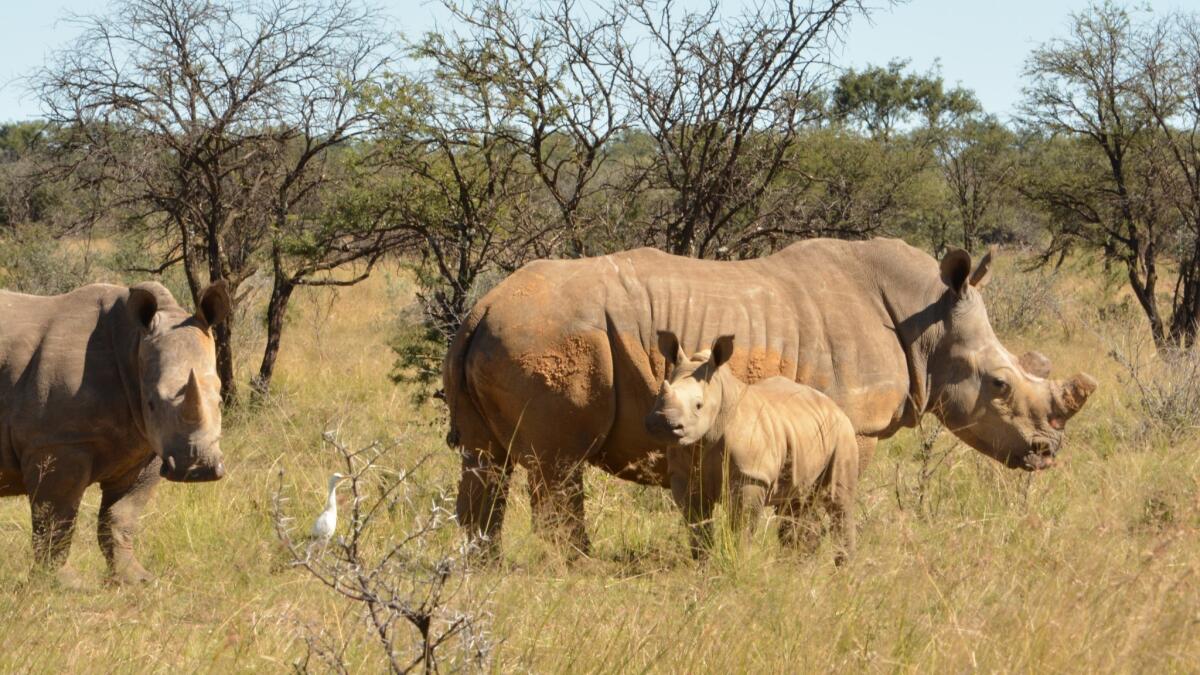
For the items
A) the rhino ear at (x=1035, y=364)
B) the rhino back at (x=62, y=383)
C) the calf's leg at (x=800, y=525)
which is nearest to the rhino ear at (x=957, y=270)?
the rhino ear at (x=1035, y=364)

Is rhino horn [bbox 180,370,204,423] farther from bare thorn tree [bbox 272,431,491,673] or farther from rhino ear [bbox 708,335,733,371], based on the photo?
rhino ear [bbox 708,335,733,371]

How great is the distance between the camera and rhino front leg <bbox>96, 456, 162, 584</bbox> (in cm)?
660

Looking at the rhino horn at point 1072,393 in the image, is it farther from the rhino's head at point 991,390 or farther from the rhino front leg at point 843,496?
the rhino front leg at point 843,496

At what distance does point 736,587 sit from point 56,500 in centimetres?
292

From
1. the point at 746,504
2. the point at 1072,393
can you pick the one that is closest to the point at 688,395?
the point at 746,504

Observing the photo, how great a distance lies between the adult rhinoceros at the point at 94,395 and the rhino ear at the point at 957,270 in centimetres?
341

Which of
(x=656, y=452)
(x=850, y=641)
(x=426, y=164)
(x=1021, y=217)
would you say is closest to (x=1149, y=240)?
(x=426, y=164)

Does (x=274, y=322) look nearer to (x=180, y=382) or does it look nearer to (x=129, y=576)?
(x=129, y=576)

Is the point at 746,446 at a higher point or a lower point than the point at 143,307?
lower

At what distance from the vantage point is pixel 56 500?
6.37 metres

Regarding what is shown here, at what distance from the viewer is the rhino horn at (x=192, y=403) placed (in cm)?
602

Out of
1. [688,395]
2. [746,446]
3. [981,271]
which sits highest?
[981,271]

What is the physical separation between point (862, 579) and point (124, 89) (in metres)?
8.07

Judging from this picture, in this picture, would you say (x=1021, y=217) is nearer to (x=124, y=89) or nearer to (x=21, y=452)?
(x=124, y=89)
